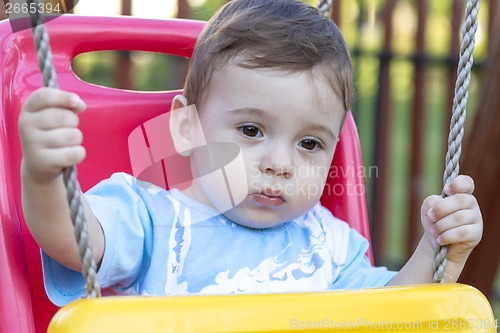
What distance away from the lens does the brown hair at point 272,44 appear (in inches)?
38.3

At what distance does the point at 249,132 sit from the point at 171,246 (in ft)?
0.54

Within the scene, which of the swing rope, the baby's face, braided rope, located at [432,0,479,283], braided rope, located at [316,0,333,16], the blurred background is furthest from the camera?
the blurred background

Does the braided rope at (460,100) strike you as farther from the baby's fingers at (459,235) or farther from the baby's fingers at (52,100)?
the baby's fingers at (52,100)

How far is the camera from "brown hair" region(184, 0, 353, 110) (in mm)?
972

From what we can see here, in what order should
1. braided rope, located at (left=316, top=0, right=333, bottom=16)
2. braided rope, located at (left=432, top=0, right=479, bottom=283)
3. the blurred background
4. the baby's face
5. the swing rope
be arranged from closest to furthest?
the swing rope < braided rope, located at (left=432, top=0, right=479, bottom=283) < the baby's face < braided rope, located at (left=316, top=0, right=333, bottom=16) < the blurred background

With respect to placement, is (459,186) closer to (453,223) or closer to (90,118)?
(453,223)

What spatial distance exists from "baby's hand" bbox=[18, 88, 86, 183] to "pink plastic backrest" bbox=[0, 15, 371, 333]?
0.22 meters

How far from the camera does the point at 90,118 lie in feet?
3.57

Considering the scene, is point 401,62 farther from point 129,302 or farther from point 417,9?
point 129,302

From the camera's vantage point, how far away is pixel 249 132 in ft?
3.16

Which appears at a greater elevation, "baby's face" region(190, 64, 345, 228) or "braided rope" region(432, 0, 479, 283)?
"braided rope" region(432, 0, 479, 283)

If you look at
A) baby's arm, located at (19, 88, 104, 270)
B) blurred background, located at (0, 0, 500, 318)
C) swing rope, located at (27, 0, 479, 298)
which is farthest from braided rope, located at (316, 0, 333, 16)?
blurred background, located at (0, 0, 500, 318)

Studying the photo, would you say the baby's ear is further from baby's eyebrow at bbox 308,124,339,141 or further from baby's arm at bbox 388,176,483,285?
baby's arm at bbox 388,176,483,285

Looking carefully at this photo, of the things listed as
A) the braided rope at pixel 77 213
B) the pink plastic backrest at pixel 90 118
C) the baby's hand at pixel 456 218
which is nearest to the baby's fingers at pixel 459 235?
the baby's hand at pixel 456 218
